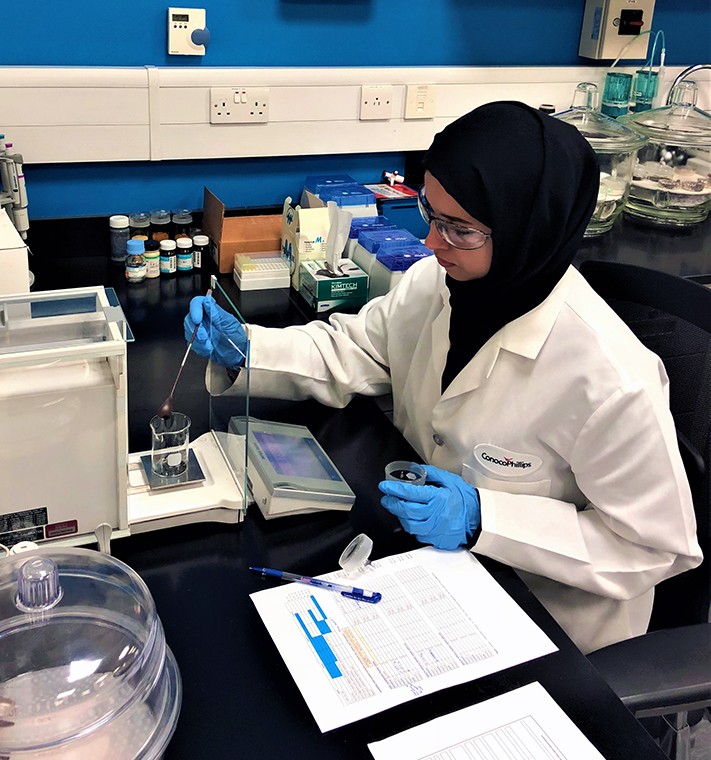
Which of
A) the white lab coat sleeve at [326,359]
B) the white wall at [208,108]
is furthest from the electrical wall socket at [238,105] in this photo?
the white lab coat sleeve at [326,359]

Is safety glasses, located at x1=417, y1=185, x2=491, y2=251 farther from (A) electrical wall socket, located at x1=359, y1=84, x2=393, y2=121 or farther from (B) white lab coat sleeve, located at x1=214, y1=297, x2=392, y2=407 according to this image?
(A) electrical wall socket, located at x1=359, y1=84, x2=393, y2=121

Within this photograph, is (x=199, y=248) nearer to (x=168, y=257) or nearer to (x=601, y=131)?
(x=168, y=257)

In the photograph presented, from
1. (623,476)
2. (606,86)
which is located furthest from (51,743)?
(606,86)

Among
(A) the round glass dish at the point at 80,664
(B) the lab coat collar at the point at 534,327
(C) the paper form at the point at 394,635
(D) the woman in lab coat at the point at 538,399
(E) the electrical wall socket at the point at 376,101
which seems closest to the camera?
(A) the round glass dish at the point at 80,664

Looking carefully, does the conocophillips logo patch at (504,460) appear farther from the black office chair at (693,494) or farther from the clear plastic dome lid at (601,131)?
the clear plastic dome lid at (601,131)

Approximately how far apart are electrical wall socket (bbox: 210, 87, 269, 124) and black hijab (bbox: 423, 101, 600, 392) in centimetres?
97

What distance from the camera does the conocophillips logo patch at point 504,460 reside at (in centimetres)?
128

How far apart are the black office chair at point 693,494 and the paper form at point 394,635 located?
14 cm

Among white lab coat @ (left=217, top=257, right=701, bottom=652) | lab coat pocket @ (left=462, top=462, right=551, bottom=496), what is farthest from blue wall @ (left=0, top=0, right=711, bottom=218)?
lab coat pocket @ (left=462, top=462, right=551, bottom=496)

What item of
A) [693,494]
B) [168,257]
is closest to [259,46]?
[168,257]

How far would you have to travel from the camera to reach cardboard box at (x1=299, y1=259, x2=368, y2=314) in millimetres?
1853

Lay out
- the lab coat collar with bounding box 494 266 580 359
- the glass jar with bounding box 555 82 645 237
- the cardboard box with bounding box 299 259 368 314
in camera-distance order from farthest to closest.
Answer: the glass jar with bounding box 555 82 645 237, the cardboard box with bounding box 299 259 368 314, the lab coat collar with bounding box 494 266 580 359

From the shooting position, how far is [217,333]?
136 cm

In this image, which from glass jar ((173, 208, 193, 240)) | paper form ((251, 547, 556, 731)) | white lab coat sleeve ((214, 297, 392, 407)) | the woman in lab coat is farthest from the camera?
glass jar ((173, 208, 193, 240))
